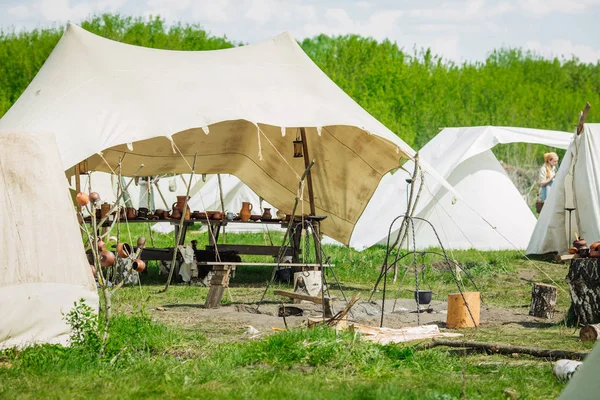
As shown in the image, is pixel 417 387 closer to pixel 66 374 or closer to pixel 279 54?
pixel 66 374

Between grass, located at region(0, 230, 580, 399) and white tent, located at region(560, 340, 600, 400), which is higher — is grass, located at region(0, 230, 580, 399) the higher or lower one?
the lower one

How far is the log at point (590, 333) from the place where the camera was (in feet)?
18.9

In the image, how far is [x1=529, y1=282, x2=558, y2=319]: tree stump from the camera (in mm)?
7477

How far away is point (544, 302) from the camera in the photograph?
7.48m

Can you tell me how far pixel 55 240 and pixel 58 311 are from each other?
429 mm

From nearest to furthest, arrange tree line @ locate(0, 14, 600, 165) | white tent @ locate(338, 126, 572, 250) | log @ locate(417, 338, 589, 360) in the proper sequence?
log @ locate(417, 338, 589, 360) < white tent @ locate(338, 126, 572, 250) < tree line @ locate(0, 14, 600, 165)

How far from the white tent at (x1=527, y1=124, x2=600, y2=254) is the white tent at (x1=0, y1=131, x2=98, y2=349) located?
792cm

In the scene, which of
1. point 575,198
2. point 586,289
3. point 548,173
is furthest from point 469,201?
point 586,289

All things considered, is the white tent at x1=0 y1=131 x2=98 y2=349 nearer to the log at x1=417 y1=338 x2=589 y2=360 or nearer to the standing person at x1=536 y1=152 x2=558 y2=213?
the log at x1=417 y1=338 x2=589 y2=360

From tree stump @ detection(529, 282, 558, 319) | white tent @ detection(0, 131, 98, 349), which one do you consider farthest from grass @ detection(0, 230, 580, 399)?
tree stump @ detection(529, 282, 558, 319)

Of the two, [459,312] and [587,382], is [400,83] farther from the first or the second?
[587,382]

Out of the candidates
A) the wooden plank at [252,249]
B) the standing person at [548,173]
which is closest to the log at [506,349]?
the wooden plank at [252,249]

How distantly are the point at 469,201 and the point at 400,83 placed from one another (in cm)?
1701

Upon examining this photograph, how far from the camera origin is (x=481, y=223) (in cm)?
1318
